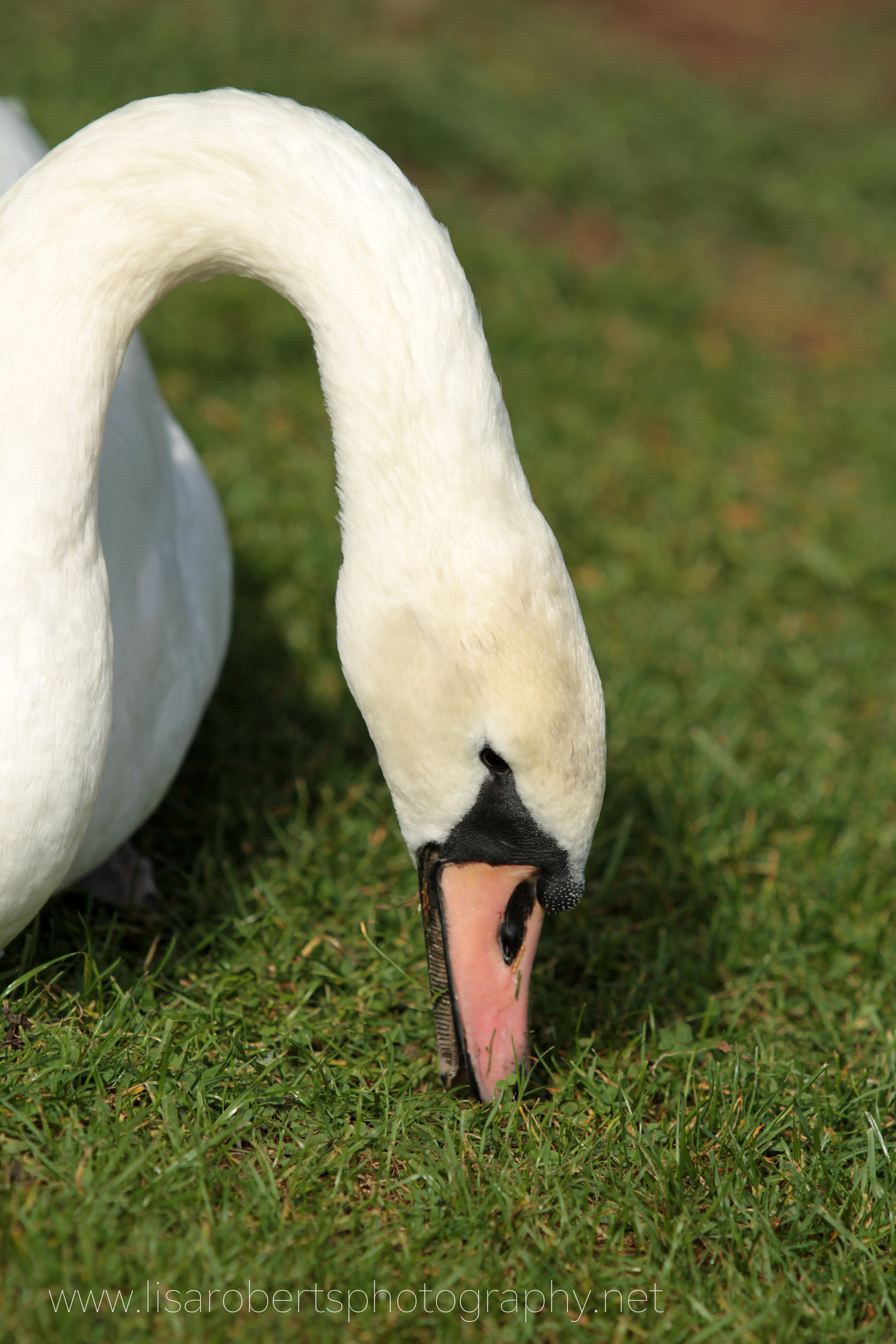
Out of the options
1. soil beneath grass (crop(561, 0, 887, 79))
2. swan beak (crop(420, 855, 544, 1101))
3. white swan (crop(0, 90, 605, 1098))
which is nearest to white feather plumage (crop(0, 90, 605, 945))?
white swan (crop(0, 90, 605, 1098))

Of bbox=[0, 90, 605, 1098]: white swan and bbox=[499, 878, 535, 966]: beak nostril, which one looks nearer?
bbox=[0, 90, 605, 1098]: white swan

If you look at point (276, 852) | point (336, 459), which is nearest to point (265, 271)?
point (336, 459)

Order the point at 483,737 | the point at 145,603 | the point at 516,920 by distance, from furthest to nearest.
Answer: the point at 145,603 < the point at 516,920 < the point at 483,737

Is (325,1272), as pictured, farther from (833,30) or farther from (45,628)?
(833,30)

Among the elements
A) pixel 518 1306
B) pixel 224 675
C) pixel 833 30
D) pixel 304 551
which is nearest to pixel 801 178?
pixel 833 30

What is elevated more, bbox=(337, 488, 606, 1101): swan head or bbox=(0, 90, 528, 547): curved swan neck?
bbox=(0, 90, 528, 547): curved swan neck

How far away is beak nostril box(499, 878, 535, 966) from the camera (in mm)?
2365

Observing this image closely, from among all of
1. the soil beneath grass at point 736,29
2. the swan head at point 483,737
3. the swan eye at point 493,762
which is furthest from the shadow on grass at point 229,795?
the soil beneath grass at point 736,29

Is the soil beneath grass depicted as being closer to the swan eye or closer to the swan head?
the swan head

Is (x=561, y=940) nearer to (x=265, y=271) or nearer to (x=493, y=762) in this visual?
(x=493, y=762)

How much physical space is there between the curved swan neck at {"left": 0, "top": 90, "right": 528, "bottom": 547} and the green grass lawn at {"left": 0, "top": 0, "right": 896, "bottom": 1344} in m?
1.03

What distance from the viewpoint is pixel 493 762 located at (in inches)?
87.9

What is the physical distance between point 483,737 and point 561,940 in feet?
3.60

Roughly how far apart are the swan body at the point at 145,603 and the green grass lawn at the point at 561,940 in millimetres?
353
